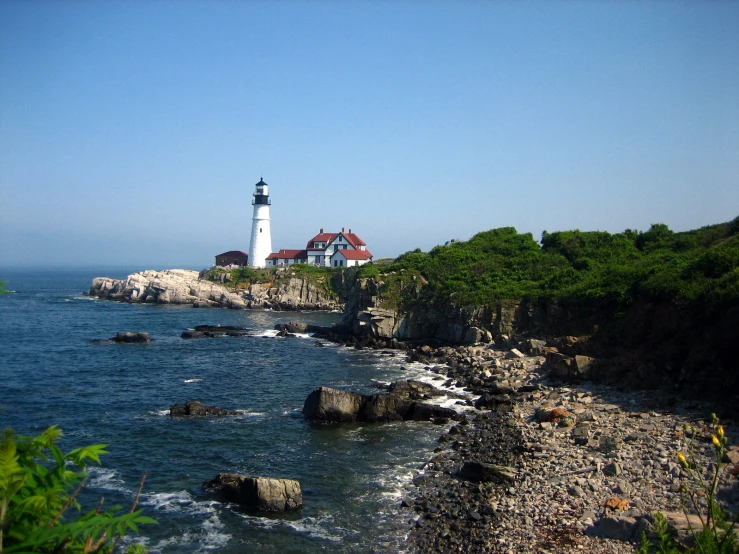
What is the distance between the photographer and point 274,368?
38688 millimetres

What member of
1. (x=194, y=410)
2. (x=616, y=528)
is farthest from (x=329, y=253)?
(x=616, y=528)

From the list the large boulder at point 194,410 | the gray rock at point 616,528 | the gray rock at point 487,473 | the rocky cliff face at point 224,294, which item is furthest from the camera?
the rocky cliff face at point 224,294

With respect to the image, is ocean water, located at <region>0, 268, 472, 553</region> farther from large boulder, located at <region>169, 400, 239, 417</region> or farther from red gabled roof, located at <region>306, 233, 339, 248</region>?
red gabled roof, located at <region>306, 233, 339, 248</region>

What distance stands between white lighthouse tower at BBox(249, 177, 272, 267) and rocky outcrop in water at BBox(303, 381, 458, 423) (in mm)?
67269

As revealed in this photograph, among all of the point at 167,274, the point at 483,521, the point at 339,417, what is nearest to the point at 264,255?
the point at 167,274

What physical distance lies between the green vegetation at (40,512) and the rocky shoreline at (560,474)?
12114mm

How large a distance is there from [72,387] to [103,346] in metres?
14.3

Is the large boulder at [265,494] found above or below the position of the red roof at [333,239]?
below


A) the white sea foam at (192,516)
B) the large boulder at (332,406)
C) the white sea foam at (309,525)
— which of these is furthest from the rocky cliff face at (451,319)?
the white sea foam at (192,516)

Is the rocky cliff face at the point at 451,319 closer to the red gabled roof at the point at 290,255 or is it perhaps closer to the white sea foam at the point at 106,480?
the white sea foam at the point at 106,480

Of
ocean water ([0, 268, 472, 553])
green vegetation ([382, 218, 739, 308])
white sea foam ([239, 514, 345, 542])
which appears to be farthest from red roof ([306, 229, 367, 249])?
white sea foam ([239, 514, 345, 542])

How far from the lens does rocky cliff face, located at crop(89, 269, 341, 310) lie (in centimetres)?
7819

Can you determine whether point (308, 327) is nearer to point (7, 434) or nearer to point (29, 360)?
point (29, 360)

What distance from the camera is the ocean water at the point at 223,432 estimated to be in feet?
55.1
